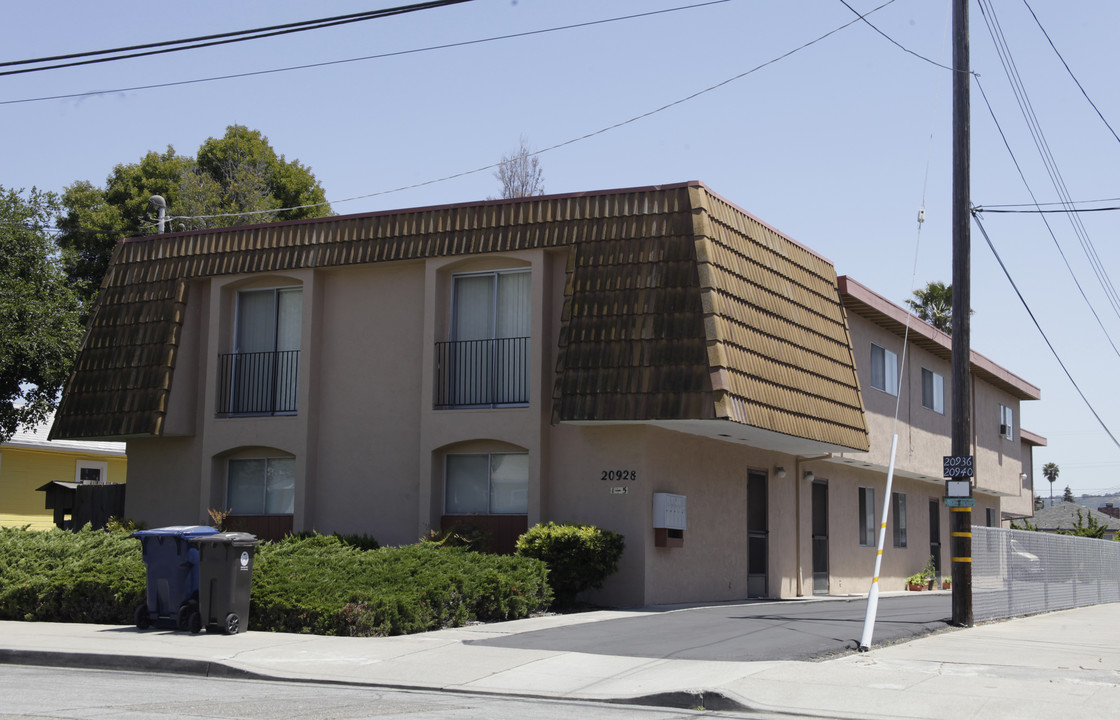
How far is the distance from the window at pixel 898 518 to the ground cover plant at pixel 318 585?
1465 centimetres

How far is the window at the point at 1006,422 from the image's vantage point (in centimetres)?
3538

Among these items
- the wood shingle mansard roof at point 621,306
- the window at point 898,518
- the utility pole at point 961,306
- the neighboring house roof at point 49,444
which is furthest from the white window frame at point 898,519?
the neighboring house roof at point 49,444

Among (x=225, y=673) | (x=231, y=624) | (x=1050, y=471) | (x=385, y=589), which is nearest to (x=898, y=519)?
(x=385, y=589)

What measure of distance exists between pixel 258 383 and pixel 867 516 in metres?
14.1

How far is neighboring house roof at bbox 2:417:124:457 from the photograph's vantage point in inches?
1212

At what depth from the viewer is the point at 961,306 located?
16.2 m

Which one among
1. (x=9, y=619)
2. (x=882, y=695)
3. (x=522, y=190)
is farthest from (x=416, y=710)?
(x=522, y=190)

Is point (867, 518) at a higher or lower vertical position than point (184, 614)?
higher

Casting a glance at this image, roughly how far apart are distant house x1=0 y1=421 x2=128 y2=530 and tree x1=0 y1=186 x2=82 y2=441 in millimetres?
4154

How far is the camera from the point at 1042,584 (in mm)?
20516

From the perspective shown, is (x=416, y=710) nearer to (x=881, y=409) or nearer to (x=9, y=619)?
(x=9, y=619)

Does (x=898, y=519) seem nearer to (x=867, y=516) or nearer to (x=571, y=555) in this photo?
(x=867, y=516)

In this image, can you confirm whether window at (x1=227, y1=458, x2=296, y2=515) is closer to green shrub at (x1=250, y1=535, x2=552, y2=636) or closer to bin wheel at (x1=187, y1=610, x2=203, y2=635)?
green shrub at (x1=250, y1=535, x2=552, y2=636)

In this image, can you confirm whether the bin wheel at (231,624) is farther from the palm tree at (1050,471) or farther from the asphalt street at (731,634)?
the palm tree at (1050,471)
